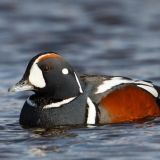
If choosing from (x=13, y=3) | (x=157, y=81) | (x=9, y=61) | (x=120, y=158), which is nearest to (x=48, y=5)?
(x=13, y=3)

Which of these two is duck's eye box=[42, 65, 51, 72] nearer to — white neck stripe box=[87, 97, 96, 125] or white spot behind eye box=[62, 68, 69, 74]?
white spot behind eye box=[62, 68, 69, 74]

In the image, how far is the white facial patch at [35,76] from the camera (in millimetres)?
12297

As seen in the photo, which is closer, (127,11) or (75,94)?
(75,94)

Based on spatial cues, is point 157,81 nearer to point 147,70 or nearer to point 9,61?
point 147,70

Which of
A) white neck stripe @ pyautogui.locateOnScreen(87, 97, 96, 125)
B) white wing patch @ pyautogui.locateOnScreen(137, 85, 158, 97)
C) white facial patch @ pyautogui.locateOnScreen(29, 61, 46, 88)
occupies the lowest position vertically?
white neck stripe @ pyautogui.locateOnScreen(87, 97, 96, 125)

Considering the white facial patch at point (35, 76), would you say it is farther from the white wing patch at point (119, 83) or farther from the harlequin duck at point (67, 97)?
the white wing patch at point (119, 83)

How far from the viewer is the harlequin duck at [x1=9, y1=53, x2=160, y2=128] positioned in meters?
12.3

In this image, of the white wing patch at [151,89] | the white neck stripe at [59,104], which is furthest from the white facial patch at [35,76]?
the white wing patch at [151,89]

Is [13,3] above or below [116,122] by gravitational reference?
above

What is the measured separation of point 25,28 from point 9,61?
2555mm

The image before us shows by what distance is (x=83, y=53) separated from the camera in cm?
1784

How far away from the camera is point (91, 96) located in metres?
12.4

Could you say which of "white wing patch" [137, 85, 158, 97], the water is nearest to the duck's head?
the water

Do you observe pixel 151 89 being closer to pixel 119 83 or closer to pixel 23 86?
pixel 119 83
